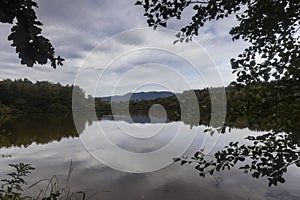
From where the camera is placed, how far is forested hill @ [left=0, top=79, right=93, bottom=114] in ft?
186

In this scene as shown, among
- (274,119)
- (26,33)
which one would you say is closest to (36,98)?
(26,33)

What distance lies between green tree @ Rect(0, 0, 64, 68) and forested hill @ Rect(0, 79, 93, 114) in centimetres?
5588

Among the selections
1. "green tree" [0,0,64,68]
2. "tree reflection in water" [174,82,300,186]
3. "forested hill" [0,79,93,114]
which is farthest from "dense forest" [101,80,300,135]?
"forested hill" [0,79,93,114]

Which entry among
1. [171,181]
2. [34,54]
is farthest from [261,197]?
[34,54]

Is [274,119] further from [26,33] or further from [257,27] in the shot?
[26,33]

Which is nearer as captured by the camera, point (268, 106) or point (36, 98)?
point (268, 106)

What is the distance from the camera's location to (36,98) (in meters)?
60.9

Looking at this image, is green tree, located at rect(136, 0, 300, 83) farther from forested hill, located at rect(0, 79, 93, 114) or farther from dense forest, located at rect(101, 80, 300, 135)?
forested hill, located at rect(0, 79, 93, 114)

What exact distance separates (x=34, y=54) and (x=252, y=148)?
148 centimetres

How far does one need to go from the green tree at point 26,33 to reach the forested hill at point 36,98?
183 ft

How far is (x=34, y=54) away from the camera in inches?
45.4

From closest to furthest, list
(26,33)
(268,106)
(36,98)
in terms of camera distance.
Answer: (26,33) < (268,106) < (36,98)

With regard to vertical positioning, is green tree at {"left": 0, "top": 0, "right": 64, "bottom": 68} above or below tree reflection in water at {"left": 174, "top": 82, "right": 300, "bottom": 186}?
above

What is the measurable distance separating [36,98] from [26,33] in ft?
218
